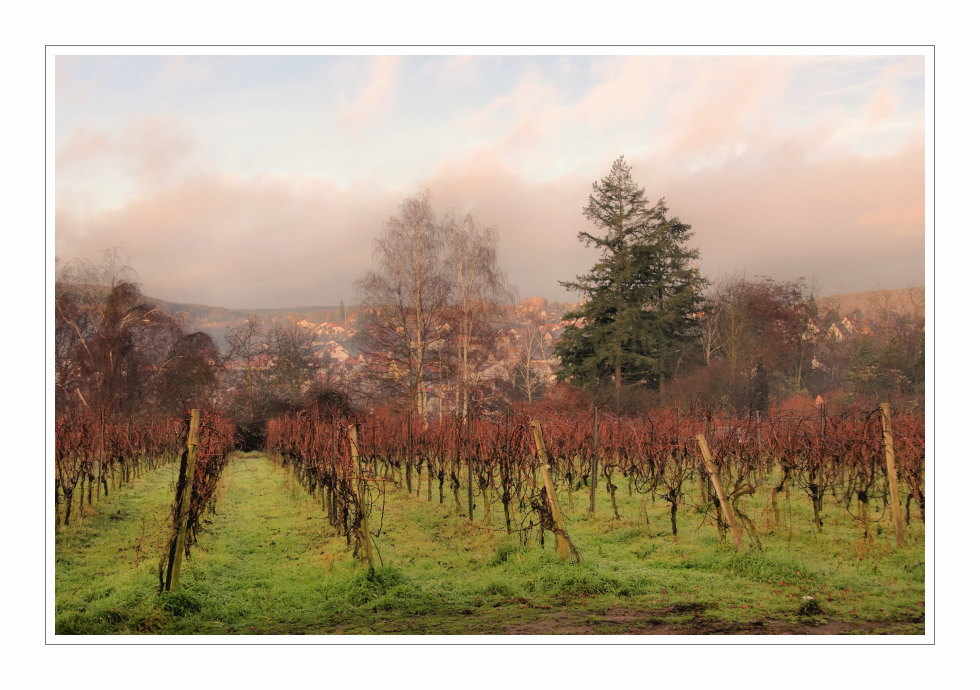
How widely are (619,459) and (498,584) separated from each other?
17.0 feet

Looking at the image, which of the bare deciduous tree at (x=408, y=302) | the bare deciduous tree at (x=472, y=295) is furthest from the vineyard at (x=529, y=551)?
the bare deciduous tree at (x=472, y=295)

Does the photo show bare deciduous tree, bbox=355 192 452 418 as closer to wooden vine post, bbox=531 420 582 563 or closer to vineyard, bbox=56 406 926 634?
vineyard, bbox=56 406 926 634

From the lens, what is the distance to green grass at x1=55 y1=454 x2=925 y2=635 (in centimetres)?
527

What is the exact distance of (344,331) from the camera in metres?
10.9

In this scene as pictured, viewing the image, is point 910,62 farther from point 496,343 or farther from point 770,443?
point 496,343

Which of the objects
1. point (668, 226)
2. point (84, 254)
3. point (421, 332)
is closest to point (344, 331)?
point (421, 332)

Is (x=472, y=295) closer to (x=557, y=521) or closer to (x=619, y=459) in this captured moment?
(x=619, y=459)

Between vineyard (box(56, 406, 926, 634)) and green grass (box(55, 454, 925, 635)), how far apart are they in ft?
0.06

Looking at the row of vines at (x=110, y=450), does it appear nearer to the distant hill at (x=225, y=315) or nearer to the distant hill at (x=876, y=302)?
the distant hill at (x=225, y=315)

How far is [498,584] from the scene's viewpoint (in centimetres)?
598

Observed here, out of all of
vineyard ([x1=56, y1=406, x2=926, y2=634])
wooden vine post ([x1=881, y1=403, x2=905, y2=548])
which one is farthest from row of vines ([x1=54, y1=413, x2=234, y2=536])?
wooden vine post ([x1=881, y1=403, x2=905, y2=548])

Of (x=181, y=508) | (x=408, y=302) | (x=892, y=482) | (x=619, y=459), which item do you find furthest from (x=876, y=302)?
(x=181, y=508)
